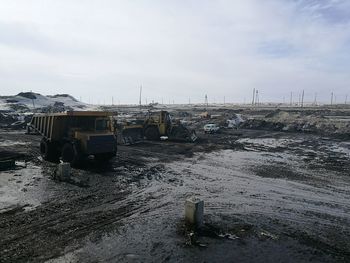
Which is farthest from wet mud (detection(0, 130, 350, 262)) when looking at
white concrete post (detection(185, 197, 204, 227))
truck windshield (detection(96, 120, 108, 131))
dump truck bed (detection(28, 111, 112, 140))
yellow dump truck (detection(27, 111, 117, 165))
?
Result: truck windshield (detection(96, 120, 108, 131))

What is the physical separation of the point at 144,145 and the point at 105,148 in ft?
34.4

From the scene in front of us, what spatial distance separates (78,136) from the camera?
17812 mm

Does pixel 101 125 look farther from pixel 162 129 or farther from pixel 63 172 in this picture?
pixel 162 129

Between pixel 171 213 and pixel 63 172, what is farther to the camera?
pixel 63 172

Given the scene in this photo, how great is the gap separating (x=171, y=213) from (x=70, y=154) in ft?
27.5

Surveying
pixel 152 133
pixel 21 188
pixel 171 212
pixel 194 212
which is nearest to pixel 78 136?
pixel 21 188

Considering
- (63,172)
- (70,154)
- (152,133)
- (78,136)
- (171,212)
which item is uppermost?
(78,136)

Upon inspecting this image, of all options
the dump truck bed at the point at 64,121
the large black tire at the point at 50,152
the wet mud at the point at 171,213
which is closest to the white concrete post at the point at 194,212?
→ the wet mud at the point at 171,213

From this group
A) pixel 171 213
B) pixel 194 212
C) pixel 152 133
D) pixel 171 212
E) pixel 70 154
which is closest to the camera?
pixel 194 212

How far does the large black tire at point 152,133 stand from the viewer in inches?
1249

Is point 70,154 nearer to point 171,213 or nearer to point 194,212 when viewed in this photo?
point 171,213

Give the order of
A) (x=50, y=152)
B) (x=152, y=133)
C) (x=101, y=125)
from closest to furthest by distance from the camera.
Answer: (x=101, y=125) < (x=50, y=152) < (x=152, y=133)

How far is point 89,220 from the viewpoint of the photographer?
1048 cm

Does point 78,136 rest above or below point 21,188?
above
